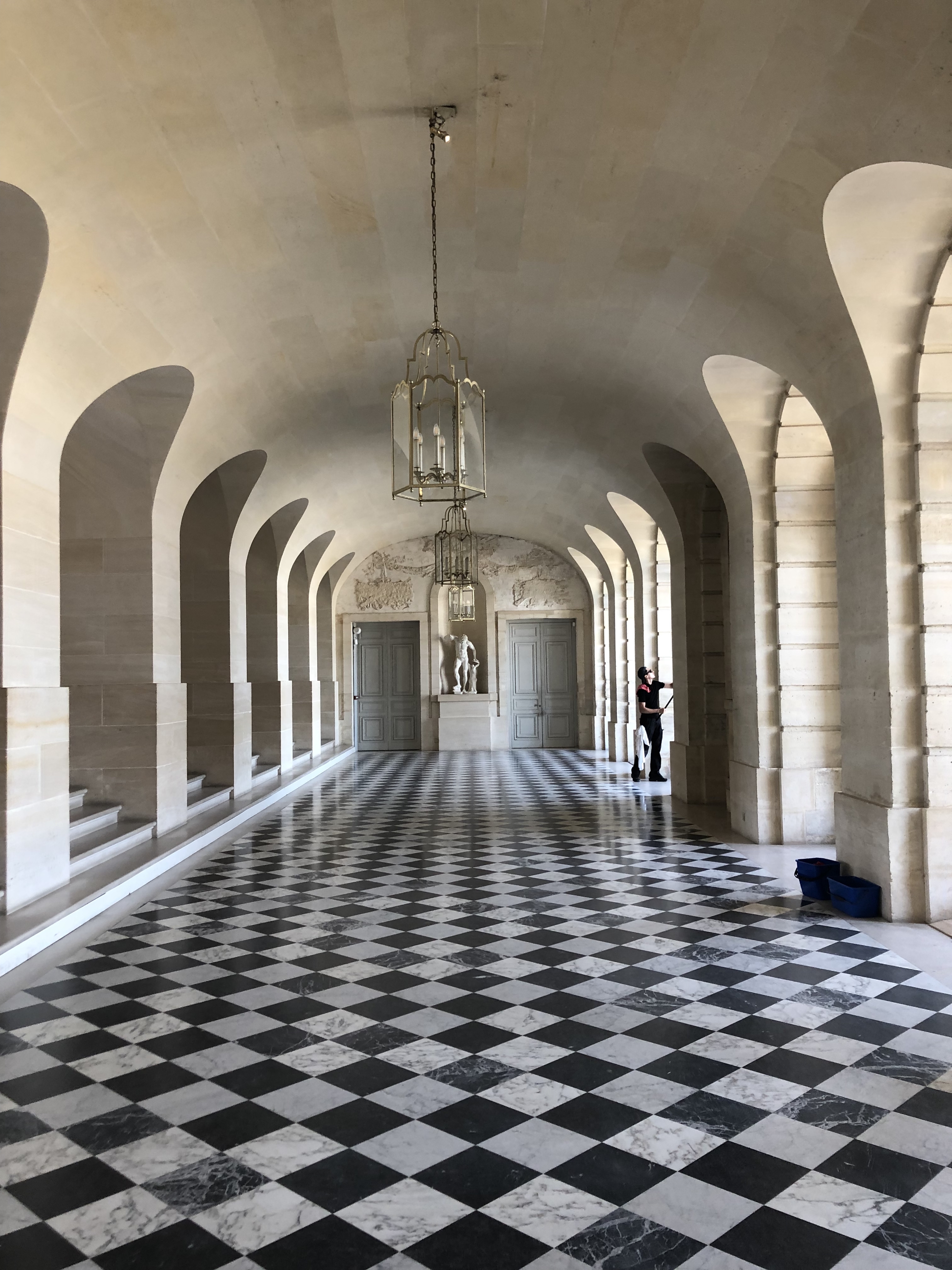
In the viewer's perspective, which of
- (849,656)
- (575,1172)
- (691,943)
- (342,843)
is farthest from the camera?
(342,843)

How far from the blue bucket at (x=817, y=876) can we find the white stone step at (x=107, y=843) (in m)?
5.27

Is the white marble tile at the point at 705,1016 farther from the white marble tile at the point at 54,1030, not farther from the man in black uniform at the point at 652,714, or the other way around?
the man in black uniform at the point at 652,714

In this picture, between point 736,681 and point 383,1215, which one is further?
point 736,681

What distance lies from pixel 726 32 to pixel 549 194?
6.67 feet

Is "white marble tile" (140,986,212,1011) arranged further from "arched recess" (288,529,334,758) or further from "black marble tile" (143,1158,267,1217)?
"arched recess" (288,529,334,758)

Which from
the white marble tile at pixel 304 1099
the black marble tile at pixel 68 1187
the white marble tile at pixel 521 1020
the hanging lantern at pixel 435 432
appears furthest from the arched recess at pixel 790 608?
the black marble tile at pixel 68 1187

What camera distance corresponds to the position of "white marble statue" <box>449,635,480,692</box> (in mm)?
22250

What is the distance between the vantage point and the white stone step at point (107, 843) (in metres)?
7.50

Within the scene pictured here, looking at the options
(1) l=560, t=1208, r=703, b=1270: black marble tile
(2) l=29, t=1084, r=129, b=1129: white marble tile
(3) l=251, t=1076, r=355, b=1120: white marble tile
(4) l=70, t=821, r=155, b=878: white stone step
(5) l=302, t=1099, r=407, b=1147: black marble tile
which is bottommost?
(2) l=29, t=1084, r=129, b=1129: white marble tile

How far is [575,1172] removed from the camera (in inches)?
122

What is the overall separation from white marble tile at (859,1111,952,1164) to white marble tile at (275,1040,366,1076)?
6.48 feet

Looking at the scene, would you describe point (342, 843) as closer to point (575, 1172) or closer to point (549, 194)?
point (549, 194)

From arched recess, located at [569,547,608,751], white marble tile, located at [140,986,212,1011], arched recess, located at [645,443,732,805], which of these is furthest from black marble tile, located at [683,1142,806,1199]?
arched recess, located at [569,547,608,751]

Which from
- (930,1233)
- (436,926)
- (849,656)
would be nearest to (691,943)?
(436,926)
